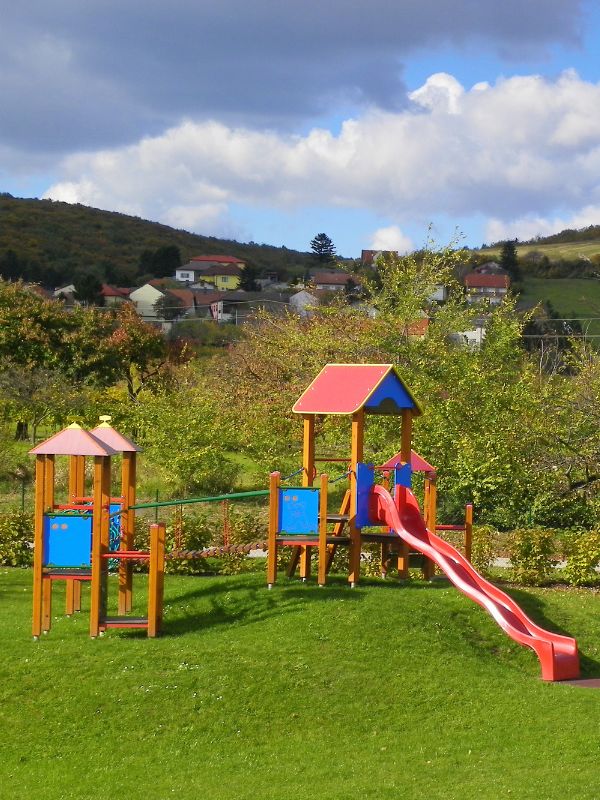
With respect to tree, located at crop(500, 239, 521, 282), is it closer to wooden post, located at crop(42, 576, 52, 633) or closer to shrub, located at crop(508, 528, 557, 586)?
shrub, located at crop(508, 528, 557, 586)

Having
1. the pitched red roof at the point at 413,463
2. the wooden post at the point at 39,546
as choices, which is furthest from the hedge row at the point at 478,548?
the wooden post at the point at 39,546

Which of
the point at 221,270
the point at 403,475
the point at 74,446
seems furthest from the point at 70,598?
the point at 221,270

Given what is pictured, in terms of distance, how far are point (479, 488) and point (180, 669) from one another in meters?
13.1

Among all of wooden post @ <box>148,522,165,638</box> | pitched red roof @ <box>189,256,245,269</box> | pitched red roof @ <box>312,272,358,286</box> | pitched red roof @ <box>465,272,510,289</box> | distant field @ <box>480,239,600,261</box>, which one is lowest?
wooden post @ <box>148,522,165,638</box>

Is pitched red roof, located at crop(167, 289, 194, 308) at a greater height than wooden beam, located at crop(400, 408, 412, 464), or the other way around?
pitched red roof, located at crop(167, 289, 194, 308)

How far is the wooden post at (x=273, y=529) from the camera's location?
1504 cm

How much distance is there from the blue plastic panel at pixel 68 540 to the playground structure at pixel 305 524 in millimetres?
13

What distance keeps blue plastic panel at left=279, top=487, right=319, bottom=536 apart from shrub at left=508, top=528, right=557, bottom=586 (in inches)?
171

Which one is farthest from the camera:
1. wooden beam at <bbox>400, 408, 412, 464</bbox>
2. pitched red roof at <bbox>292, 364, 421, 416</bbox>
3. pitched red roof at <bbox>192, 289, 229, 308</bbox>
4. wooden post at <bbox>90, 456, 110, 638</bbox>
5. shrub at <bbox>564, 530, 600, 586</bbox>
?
pitched red roof at <bbox>192, 289, 229, 308</bbox>

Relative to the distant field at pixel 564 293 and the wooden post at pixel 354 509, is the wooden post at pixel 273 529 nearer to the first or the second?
the wooden post at pixel 354 509

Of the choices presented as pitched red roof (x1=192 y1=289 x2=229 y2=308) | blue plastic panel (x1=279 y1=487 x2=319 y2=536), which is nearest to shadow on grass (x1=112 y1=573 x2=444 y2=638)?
blue plastic panel (x1=279 y1=487 x2=319 y2=536)

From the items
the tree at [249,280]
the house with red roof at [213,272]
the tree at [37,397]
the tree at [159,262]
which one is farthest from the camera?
the house with red roof at [213,272]

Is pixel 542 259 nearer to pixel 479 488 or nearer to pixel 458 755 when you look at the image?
pixel 479 488

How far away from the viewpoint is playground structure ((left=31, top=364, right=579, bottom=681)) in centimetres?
1337
